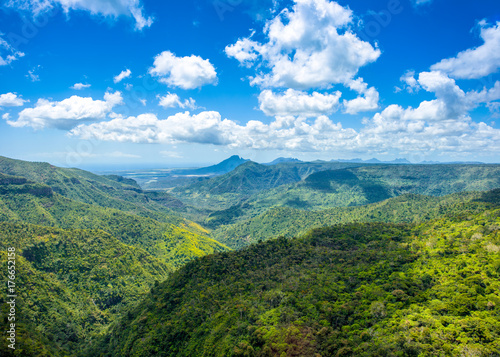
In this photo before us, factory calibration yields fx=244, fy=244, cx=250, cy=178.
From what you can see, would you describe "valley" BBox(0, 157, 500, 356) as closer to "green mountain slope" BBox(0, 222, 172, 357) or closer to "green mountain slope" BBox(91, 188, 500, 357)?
"green mountain slope" BBox(91, 188, 500, 357)

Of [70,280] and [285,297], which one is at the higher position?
[285,297]

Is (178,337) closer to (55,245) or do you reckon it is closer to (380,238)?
(380,238)

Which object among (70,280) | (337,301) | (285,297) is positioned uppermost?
(337,301)

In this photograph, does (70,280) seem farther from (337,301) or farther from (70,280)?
(337,301)

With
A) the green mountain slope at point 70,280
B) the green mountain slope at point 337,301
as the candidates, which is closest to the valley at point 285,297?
the green mountain slope at point 337,301

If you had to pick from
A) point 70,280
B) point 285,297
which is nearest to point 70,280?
point 70,280

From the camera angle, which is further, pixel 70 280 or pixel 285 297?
pixel 70 280

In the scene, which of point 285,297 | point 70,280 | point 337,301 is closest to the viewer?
point 337,301
